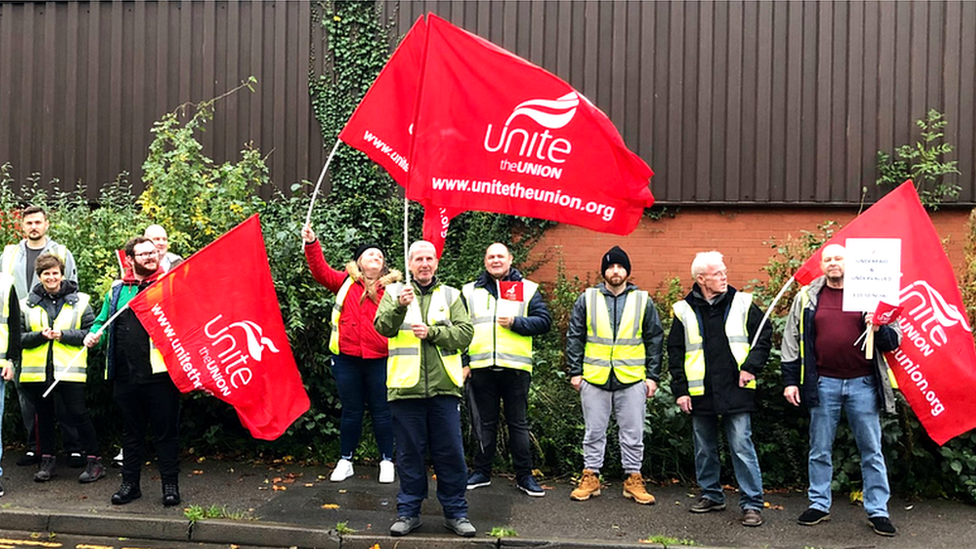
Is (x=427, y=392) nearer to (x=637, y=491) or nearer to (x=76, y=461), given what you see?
(x=637, y=491)

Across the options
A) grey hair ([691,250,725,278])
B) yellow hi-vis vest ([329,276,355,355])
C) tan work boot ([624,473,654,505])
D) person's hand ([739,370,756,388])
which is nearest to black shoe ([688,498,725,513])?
tan work boot ([624,473,654,505])

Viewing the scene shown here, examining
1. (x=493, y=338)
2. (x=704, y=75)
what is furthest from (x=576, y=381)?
(x=704, y=75)

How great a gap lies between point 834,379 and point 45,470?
6.24 meters

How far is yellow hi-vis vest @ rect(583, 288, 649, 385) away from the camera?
7.11 m

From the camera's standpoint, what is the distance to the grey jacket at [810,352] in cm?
635

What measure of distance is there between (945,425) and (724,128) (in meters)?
6.52

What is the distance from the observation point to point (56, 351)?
7.53 metres

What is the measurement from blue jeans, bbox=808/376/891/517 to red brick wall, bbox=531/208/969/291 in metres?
5.59

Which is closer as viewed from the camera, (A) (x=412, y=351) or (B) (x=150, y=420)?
(A) (x=412, y=351)

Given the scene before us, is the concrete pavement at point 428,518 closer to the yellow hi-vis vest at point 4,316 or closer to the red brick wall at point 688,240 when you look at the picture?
the yellow hi-vis vest at point 4,316

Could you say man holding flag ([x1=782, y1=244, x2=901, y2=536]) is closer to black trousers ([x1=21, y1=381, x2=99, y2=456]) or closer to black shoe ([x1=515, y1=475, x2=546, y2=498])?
black shoe ([x1=515, y1=475, x2=546, y2=498])

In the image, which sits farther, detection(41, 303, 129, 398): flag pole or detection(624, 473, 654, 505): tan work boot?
detection(624, 473, 654, 505): tan work boot

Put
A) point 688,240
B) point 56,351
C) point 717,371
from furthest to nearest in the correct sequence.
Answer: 1. point 688,240
2. point 56,351
3. point 717,371

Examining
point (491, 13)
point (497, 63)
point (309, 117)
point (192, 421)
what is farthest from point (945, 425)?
point (309, 117)
